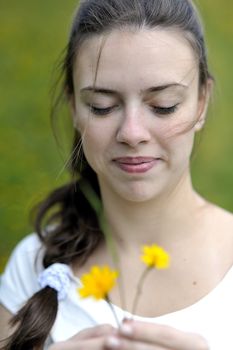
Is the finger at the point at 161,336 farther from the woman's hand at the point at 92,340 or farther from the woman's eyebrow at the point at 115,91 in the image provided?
the woman's eyebrow at the point at 115,91

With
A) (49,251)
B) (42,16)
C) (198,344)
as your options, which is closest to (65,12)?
(42,16)

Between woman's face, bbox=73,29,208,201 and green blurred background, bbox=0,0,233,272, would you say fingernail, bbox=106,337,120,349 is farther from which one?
green blurred background, bbox=0,0,233,272

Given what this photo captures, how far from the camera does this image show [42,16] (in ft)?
13.5

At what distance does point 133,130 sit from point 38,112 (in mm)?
2226

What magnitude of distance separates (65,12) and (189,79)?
2.71m

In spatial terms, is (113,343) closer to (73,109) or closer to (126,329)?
(126,329)

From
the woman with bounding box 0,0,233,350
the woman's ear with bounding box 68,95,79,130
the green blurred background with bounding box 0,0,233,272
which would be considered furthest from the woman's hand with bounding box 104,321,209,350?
the green blurred background with bounding box 0,0,233,272

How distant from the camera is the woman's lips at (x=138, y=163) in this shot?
152cm

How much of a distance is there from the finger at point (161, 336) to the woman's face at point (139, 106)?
0.48 m

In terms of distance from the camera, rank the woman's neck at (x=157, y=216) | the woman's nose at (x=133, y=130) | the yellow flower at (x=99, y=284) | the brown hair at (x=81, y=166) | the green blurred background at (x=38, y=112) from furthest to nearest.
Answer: the green blurred background at (x=38, y=112)
the woman's neck at (x=157, y=216)
the brown hair at (x=81, y=166)
the woman's nose at (x=133, y=130)
the yellow flower at (x=99, y=284)

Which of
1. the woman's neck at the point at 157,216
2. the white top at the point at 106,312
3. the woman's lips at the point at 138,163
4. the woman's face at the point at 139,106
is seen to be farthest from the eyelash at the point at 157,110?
the white top at the point at 106,312

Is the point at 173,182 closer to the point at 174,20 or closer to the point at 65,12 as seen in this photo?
the point at 174,20

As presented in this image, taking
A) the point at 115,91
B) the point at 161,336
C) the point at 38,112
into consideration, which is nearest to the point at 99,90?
the point at 115,91

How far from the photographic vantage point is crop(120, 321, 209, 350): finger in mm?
1064
